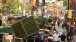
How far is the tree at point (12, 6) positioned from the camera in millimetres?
40144

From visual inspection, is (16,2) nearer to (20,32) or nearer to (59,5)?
(59,5)

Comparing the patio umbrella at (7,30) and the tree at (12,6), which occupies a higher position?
the tree at (12,6)

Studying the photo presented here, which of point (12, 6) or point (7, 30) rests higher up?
point (12, 6)

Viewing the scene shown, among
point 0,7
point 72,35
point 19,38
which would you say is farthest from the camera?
point 0,7

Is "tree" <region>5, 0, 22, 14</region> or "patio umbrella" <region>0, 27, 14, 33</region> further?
"tree" <region>5, 0, 22, 14</region>

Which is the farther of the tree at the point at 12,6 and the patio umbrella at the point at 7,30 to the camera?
the tree at the point at 12,6

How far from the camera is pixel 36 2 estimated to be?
40.8 m

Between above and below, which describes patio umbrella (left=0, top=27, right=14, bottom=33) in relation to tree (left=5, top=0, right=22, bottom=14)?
below

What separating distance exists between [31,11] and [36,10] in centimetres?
186

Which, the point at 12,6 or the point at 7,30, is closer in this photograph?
the point at 7,30

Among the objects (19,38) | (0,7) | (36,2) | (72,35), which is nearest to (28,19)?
(19,38)

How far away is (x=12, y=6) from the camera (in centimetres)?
4238

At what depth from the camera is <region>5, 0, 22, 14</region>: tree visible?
4014 centimetres

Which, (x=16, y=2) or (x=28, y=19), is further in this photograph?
(x=16, y=2)
